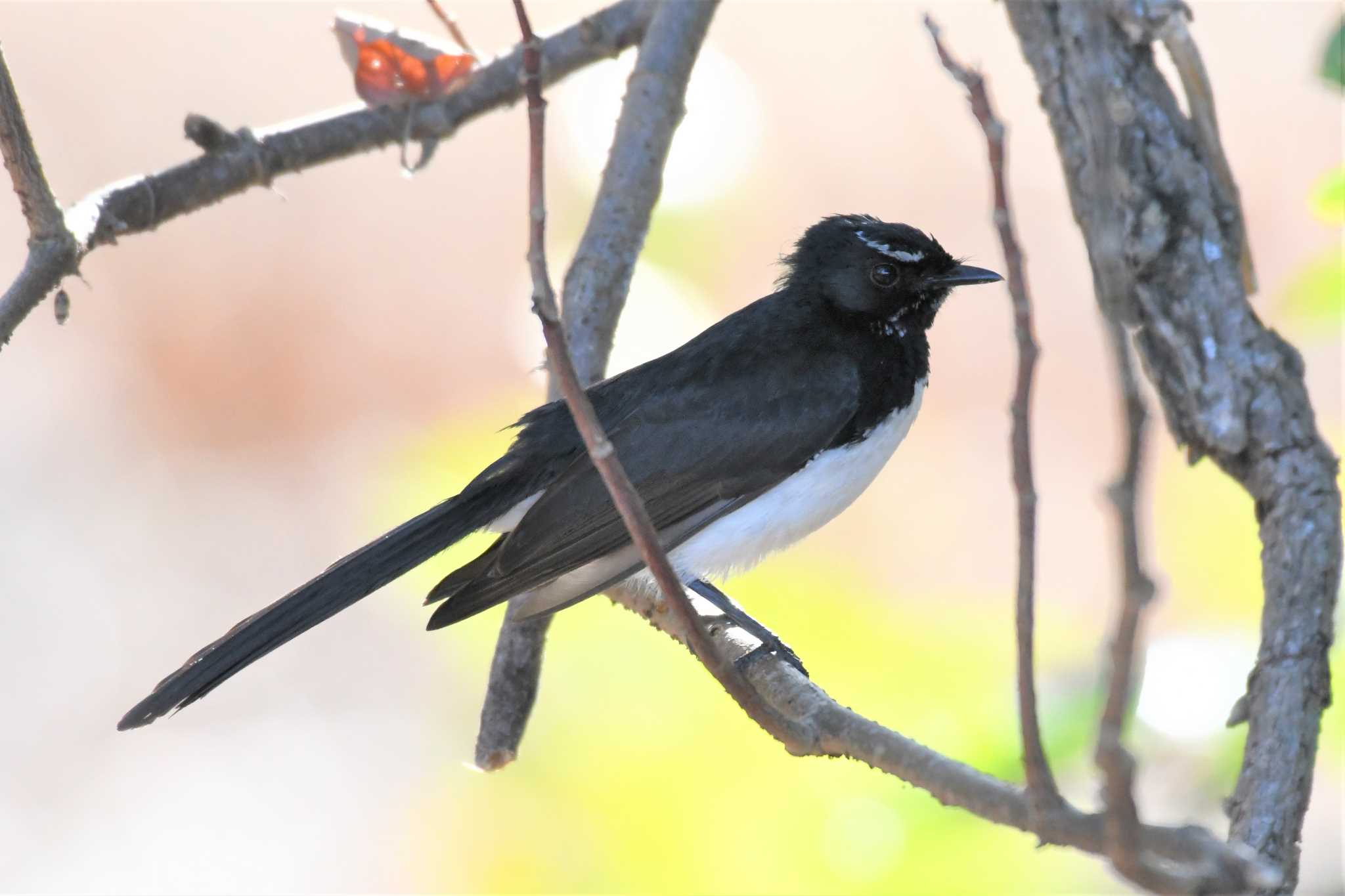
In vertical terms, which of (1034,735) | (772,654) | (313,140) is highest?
(313,140)

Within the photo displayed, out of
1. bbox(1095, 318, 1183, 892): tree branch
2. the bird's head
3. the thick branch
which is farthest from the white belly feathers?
bbox(1095, 318, 1183, 892): tree branch

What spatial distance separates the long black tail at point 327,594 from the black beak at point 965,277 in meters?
1.30

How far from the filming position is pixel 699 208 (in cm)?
518

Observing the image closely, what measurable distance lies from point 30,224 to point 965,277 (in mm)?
2336

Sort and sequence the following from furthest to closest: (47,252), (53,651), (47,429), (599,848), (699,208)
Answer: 1. (47,429)
2. (53,651)
3. (699,208)
4. (599,848)
5. (47,252)

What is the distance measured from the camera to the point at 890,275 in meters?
4.19

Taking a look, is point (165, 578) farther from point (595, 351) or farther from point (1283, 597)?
point (1283, 597)

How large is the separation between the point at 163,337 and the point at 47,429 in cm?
84

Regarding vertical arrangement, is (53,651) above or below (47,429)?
below

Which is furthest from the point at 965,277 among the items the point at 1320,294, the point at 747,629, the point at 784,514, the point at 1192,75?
the point at 1320,294

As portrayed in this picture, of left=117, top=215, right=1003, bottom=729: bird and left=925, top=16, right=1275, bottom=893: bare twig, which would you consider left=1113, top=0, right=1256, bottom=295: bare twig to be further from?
left=925, top=16, right=1275, bottom=893: bare twig

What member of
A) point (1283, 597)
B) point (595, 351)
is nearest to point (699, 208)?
point (595, 351)

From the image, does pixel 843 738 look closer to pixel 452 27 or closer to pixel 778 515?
pixel 778 515

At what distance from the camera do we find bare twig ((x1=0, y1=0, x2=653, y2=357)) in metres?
3.73
